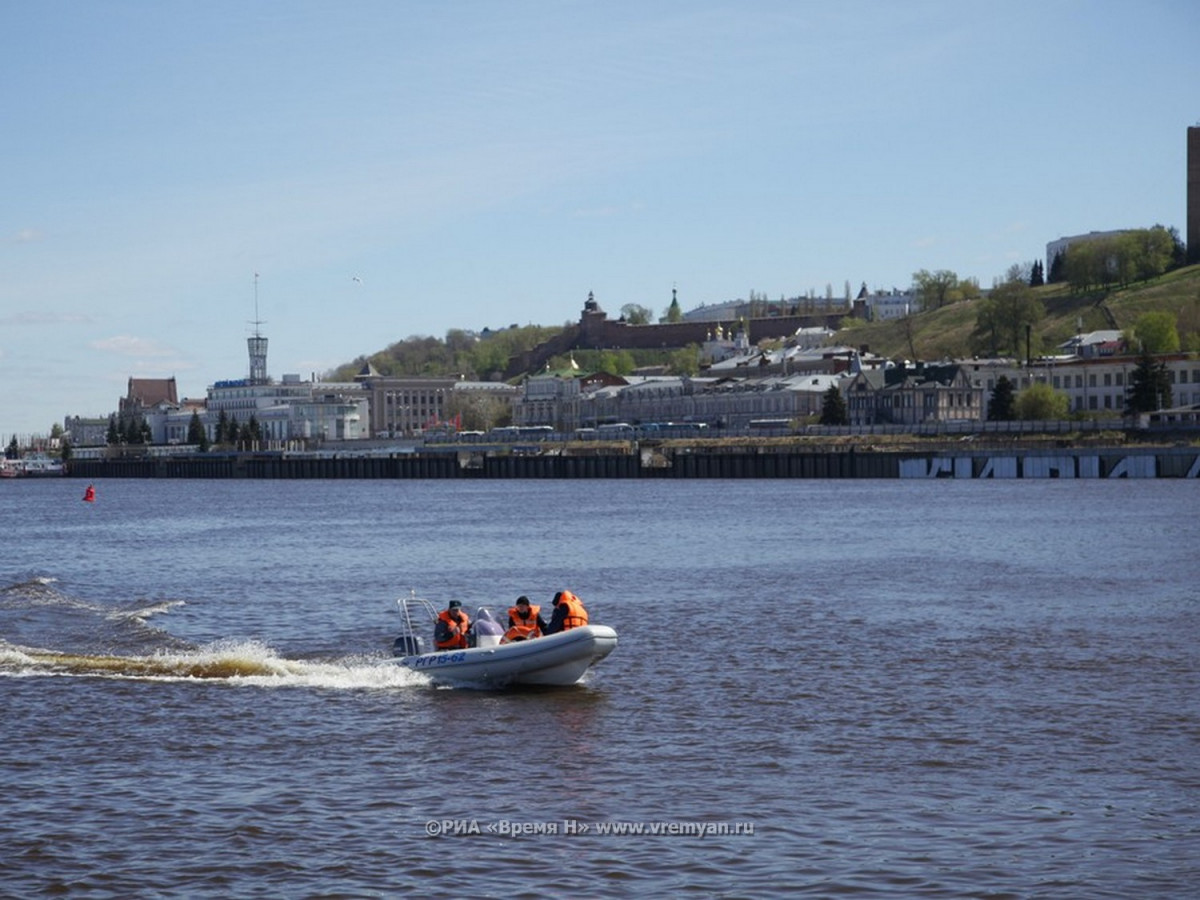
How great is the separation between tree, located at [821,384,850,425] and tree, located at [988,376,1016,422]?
18645mm

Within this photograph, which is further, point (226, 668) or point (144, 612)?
point (144, 612)

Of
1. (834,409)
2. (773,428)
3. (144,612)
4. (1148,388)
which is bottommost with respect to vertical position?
(144,612)

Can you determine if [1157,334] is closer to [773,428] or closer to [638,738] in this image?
[773,428]

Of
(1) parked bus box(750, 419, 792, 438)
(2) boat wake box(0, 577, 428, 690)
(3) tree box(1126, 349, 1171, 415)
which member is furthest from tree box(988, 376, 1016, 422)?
(2) boat wake box(0, 577, 428, 690)

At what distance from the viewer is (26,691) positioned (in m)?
30.3

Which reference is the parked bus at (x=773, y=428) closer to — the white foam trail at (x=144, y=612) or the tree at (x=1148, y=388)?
the tree at (x=1148, y=388)

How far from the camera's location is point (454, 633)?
97.5 feet

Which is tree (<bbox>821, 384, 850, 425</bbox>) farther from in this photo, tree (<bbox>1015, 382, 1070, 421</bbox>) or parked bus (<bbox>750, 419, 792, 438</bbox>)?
tree (<bbox>1015, 382, 1070, 421</bbox>)

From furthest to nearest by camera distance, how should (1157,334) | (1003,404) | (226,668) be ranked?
(1157,334) < (1003,404) < (226,668)

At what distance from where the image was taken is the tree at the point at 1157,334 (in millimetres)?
191875

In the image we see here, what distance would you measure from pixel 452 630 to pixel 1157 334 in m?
177

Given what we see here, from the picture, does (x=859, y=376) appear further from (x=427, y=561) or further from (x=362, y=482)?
(x=427, y=561)

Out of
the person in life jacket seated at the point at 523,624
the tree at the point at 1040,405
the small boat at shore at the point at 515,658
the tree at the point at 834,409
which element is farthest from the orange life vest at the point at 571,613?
the tree at the point at 834,409

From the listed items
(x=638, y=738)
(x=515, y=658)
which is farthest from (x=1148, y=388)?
(x=638, y=738)
